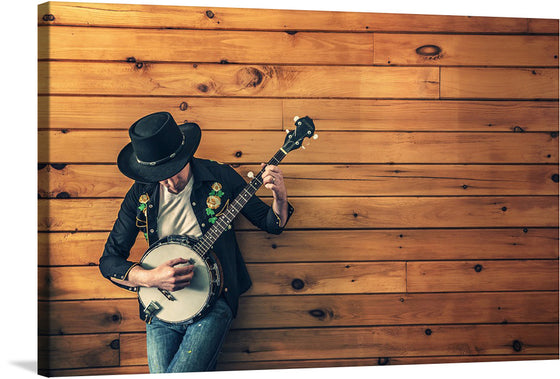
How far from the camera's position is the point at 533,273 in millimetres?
2129

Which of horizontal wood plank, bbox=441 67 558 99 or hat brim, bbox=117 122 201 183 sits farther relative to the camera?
horizontal wood plank, bbox=441 67 558 99

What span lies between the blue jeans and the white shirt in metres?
0.32

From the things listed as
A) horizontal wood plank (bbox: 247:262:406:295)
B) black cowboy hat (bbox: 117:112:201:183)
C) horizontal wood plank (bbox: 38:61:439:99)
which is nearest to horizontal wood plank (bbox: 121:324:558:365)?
horizontal wood plank (bbox: 247:262:406:295)

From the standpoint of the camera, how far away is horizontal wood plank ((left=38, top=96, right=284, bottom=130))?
1.94m

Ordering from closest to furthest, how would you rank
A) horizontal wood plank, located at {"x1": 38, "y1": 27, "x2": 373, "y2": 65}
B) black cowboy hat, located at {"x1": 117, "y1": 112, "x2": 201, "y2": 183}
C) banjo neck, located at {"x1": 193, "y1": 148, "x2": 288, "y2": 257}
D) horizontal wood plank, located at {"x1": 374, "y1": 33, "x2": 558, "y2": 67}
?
black cowboy hat, located at {"x1": 117, "y1": 112, "x2": 201, "y2": 183} < banjo neck, located at {"x1": 193, "y1": 148, "x2": 288, "y2": 257} < horizontal wood plank, located at {"x1": 38, "y1": 27, "x2": 373, "y2": 65} < horizontal wood plank, located at {"x1": 374, "y1": 33, "x2": 558, "y2": 67}

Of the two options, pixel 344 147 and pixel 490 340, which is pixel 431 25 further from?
pixel 490 340

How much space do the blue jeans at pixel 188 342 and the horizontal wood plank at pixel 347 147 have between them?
64cm

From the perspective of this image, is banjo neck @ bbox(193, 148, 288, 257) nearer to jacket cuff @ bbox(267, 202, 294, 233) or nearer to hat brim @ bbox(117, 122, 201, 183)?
jacket cuff @ bbox(267, 202, 294, 233)

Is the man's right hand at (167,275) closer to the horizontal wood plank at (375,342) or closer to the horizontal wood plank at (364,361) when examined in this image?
the horizontal wood plank at (375,342)

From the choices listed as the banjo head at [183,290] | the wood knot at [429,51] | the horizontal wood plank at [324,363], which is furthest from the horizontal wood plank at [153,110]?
the horizontal wood plank at [324,363]

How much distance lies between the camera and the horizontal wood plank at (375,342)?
2.02 metres

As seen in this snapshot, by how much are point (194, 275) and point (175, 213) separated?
10.1 inches

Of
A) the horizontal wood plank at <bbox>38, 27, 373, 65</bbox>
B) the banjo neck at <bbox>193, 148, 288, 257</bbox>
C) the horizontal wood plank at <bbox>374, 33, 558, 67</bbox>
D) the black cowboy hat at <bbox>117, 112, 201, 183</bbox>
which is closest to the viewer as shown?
the black cowboy hat at <bbox>117, 112, 201, 183</bbox>

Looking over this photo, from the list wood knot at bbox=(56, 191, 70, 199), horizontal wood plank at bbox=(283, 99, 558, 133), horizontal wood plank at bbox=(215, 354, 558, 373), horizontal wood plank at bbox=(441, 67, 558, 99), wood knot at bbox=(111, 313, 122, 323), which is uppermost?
horizontal wood plank at bbox=(441, 67, 558, 99)
